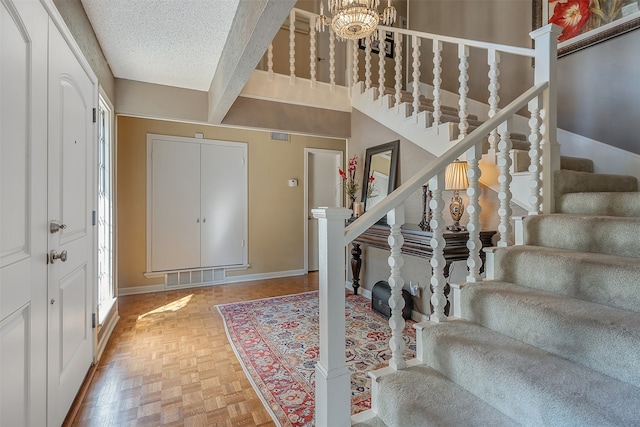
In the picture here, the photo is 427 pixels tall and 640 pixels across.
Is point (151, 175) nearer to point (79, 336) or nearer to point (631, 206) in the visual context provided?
point (79, 336)

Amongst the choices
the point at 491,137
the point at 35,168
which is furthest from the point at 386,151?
the point at 35,168

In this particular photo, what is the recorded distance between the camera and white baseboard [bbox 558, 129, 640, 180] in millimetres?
2277

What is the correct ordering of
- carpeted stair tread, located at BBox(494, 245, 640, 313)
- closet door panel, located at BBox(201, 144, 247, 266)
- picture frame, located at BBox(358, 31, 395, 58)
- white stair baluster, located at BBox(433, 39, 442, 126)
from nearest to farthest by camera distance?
1. carpeted stair tread, located at BBox(494, 245, 640, 313)
2. white stair baluster, located at BBox(433, 39, 442, 126)
3. closet door panel, located at BBox(201, 144, 247, 266)
4. picture frame, located at BBox(358, 31, 395, 58)

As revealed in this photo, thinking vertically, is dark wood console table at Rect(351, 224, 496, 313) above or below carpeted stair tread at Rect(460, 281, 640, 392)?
above

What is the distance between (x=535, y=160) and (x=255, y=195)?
12.1 feet

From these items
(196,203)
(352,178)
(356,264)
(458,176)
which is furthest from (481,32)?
(196,203)

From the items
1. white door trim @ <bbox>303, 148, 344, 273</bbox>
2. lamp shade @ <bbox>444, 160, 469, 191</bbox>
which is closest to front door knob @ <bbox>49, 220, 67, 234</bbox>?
lamp shade @ <bbox>444, 160, 469, 191</bbox>

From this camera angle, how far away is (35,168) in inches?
49.4

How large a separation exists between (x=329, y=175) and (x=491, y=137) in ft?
10.6

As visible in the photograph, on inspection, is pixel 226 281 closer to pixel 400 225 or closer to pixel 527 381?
pixel 400 225

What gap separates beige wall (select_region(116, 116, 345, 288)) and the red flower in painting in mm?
3079

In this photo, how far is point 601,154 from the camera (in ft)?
8.00

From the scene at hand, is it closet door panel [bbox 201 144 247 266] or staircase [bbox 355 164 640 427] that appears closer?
staircase [bbox 355 164 640 427]

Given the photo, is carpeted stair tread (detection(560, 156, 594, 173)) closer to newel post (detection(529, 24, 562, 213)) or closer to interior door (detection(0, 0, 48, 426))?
newel post (detection(529, 24, 562, 213))
